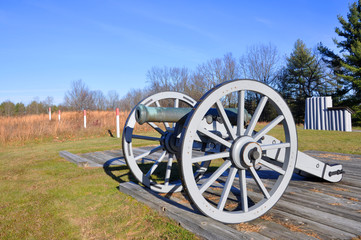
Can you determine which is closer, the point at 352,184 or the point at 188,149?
the point at 188,149

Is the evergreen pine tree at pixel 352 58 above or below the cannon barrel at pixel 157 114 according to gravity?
above

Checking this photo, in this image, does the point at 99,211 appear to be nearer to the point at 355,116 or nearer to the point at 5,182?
the point at 5,182

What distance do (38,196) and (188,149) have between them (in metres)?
2.71

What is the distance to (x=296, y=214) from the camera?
2.75 meters

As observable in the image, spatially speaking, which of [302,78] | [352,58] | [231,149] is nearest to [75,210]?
[231,149]

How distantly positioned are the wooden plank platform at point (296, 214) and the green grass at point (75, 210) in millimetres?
122

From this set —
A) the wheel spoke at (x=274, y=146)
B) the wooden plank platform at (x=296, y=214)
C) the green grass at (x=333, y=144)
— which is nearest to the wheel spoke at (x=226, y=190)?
the wooden plank platform at (x=296, y=214)

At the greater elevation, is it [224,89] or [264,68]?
[264,68]

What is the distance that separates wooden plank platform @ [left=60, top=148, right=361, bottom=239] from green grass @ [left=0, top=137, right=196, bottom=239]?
0.40 ft

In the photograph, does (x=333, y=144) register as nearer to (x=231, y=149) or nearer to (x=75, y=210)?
(x=231, y=149)

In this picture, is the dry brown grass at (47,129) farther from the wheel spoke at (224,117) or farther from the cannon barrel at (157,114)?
the wheel spoke at (224,117)

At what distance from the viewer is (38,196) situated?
3.81 meters

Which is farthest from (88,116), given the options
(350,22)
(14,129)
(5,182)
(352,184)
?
(350,22)

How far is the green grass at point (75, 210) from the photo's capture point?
8.60ft
